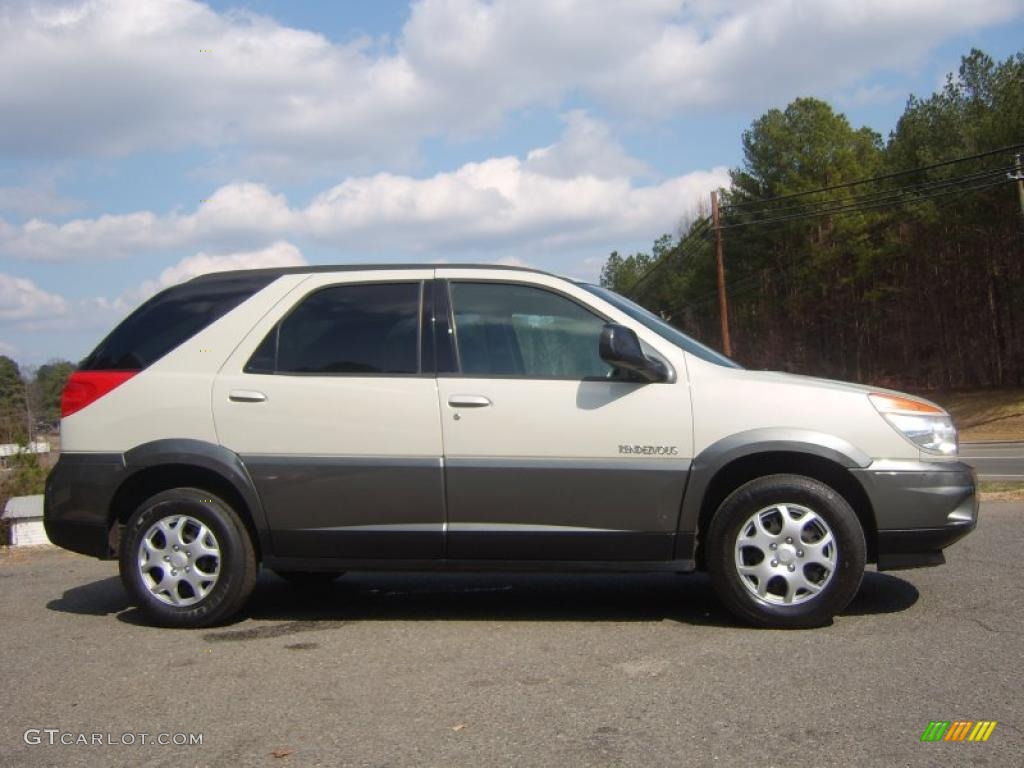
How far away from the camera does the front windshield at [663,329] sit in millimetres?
5336

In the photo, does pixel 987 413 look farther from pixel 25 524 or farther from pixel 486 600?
pixel 25 524

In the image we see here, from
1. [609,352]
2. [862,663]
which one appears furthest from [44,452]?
[862,663]

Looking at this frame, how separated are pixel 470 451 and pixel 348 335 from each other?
0.97 meters

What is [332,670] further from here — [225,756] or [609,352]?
[609,352]

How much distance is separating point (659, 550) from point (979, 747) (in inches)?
73.9

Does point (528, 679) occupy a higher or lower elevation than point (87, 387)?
lower

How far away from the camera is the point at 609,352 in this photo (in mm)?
4898

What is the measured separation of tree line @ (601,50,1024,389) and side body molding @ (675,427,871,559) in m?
30.5

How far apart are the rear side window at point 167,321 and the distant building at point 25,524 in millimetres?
3796

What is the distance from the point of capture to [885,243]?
1751 inches

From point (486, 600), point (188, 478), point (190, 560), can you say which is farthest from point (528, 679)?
point (188, 478)

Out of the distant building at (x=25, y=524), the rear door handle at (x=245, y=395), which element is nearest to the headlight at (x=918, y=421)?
the rear door handle at (x=245, y=395)

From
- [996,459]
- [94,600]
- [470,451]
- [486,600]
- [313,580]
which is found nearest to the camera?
[470,451]

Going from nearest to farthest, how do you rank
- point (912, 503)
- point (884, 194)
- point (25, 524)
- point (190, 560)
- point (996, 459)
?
point (912, 503) < point (190, 560) < point (25, 524) < point (996, 459) < point (884, 194)
